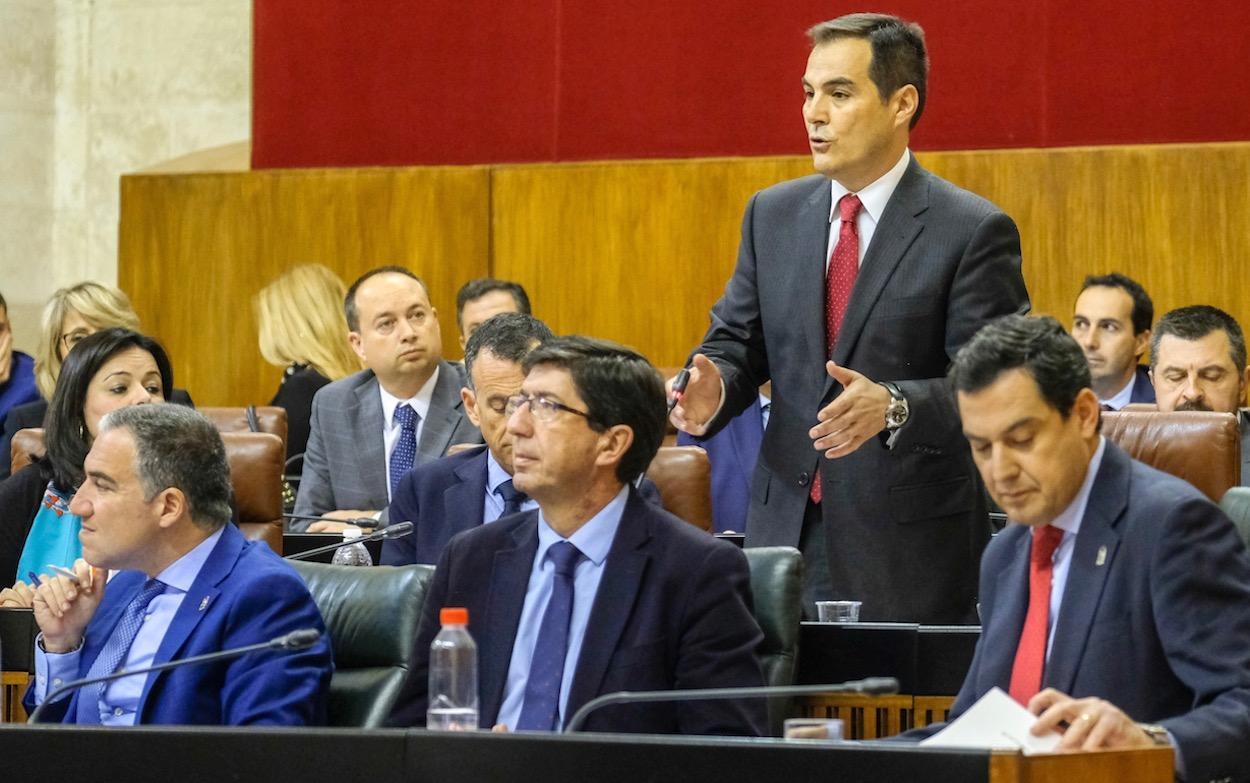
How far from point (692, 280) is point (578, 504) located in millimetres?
3654

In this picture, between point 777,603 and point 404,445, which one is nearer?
point 777,603

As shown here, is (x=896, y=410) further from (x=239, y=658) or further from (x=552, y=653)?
(x=239, y=658)

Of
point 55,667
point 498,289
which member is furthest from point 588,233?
point 55,667

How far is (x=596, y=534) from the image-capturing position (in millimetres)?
2734

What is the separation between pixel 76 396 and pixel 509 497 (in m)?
1.05

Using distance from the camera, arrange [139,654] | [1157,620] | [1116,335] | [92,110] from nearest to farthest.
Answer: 1. [1157,620]
2. [139,654]
3. [1116,335]
4. [92,110]

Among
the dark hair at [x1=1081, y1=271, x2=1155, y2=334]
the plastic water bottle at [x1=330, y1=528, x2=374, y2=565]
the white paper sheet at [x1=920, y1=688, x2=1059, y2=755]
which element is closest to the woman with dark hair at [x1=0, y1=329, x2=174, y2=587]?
the plastic water bottle at [x1=330, y1=528, x2=374, y2=565]

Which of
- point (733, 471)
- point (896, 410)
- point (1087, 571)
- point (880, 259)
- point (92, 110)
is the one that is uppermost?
point (92, 110)

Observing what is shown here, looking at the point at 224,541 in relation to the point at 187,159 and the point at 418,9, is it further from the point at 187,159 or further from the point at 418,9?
the point at 187,159

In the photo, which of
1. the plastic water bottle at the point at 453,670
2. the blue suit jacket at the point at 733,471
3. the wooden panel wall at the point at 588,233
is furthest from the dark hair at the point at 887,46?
the wooden panel wall at the point at 588,233

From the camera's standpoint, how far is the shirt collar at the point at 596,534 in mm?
2723

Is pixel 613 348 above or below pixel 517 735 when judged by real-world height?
above

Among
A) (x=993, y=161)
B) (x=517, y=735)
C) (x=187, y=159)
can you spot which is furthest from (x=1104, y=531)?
(x=187, y=159)

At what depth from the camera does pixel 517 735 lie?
2.01 m
